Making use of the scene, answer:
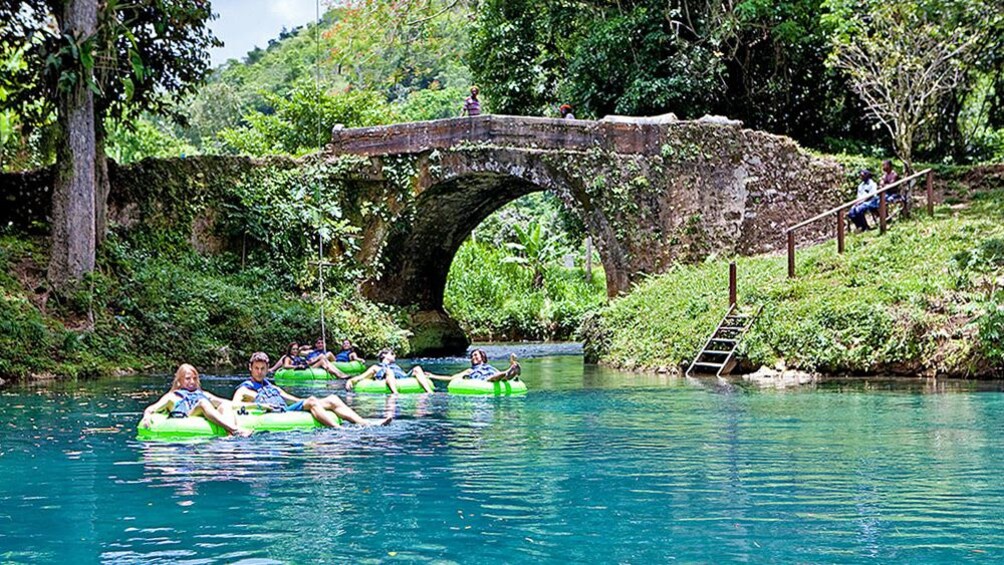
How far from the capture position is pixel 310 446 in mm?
11008

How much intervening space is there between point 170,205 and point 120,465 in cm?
1576

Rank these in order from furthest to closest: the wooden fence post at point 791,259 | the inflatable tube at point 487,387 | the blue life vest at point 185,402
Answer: the wooden fence post at point 791,259
the inflatable tube at point 487,387
the blue life vest at point 185,402

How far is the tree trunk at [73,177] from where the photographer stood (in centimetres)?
2009

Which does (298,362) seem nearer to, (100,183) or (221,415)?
(100,183)

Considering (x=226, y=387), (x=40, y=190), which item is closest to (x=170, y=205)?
(x=40, y=190)

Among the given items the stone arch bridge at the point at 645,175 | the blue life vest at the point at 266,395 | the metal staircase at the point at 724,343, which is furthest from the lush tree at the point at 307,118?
the blue life vest at the point at 266,395

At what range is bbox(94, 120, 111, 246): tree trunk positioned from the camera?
21938 mm

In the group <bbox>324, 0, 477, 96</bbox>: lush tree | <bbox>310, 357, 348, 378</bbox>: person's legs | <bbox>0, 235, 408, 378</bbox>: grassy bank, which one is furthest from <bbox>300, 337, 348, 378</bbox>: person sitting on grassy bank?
<bbox>324, 0, 477, 96</bbox>: lush tree

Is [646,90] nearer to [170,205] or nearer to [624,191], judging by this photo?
[624,191]

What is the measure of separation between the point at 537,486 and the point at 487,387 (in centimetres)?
727

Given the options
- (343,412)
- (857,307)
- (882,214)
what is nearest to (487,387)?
→ (343,412)

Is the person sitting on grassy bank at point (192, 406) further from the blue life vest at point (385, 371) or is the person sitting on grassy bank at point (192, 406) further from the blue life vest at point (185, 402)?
the blue life vest at point (385, 371)

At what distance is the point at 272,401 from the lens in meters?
12.3

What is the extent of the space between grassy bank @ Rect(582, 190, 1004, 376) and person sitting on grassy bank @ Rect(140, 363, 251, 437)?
9339 millimetres
